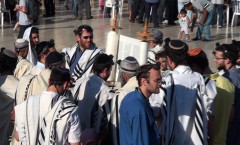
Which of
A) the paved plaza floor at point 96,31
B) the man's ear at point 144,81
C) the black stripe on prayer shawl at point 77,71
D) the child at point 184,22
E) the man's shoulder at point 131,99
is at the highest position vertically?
the man's ear at point 144,81

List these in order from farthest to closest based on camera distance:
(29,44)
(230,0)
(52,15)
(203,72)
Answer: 1. (52,15)
2. (230,0)
3. (29,44)
4. (203,72)

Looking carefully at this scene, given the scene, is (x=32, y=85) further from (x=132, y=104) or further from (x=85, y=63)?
(x=132, y=104)

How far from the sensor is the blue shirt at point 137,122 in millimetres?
4219

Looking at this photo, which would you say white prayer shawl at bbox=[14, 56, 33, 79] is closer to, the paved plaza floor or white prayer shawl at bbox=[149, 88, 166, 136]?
white prayer shawl at bbox=[149, 88, 166, 136]

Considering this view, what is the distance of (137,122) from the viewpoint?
13.8 feet

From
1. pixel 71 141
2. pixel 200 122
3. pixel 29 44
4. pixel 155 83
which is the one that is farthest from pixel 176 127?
pixel 29 44

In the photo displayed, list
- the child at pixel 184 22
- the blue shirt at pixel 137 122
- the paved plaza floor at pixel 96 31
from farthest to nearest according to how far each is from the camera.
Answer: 1. the child at pixel 184 22
2. the paved plaza floor at pixel 96 31
3. the blue shirt at pixel 137 122

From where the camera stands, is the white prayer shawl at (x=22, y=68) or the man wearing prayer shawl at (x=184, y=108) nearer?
the man wearing prayer shawl at (x=184, y=108)

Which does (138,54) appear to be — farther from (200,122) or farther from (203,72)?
(200,122)

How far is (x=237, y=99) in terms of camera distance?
5531mm

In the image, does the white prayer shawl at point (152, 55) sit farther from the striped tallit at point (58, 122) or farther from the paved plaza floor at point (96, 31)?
the paved plaza floor at point (96, 31)

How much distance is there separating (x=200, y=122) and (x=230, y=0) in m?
14.7

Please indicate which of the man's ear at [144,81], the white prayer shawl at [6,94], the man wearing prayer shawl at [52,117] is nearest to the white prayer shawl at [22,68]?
the white prayer shawl at [6,94]

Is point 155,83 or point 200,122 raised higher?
point 155,83
